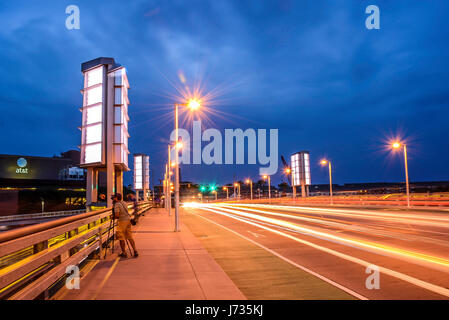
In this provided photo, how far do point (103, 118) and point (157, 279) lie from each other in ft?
87.0

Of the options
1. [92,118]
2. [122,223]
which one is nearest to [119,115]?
[92,118]

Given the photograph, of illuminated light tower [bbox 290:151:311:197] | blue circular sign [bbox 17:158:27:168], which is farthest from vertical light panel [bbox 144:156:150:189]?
blue circular sign [bbox 17:158:27:168]

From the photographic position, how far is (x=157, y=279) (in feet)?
25.6

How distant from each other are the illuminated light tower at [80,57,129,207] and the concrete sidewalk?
72.7ft

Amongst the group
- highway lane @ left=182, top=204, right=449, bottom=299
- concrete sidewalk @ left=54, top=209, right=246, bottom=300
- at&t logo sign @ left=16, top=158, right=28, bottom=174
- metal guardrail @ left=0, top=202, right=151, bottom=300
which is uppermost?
at&t logo sign @ left=16, top=158, right=28, bottom=174

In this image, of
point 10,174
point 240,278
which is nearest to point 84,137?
point 240,278

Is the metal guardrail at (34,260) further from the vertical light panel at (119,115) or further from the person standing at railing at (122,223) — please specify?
the vertical light panel at (119,115)

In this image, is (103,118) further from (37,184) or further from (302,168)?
(37,184)

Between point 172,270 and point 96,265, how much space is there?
86.8 inches

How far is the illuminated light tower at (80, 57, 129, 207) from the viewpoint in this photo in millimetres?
31812

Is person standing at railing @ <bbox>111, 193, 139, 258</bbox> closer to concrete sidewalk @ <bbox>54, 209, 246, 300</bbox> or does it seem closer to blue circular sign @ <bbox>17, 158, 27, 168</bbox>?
concrete sidewalk @ <bbox>54, 209, 246, 300</bbox>
